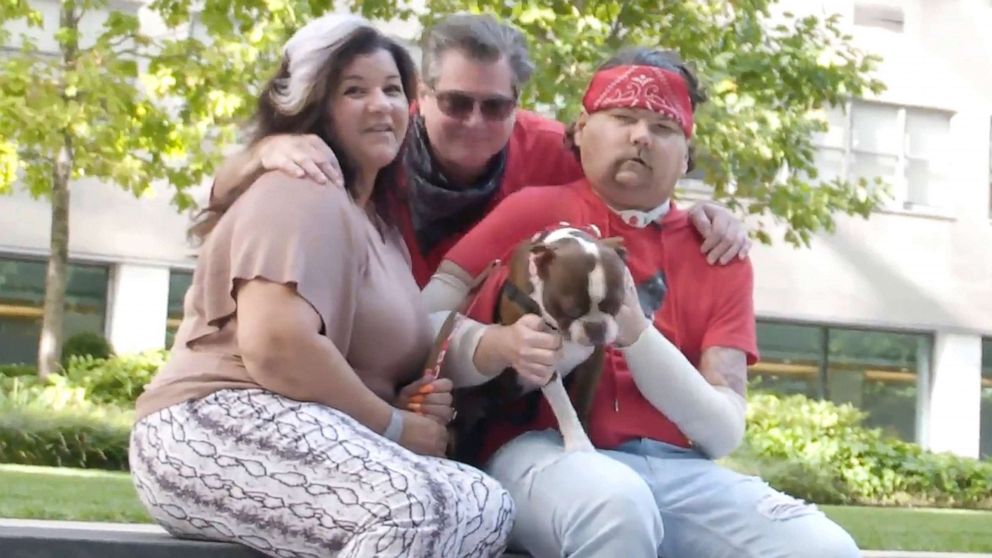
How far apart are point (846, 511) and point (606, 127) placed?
11628mm

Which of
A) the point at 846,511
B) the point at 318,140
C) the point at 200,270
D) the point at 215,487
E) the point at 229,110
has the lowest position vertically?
the point at 846,511

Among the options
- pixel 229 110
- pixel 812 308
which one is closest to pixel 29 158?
pixel 229 110

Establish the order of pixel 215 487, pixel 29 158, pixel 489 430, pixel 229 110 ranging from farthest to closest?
1. pixel 29 158
2. pixel 229 110
3. pixel 489 430
4. pixel 215 487

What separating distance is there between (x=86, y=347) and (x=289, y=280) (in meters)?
18.1

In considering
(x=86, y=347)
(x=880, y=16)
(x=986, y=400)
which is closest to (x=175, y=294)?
(x=86, y=347)

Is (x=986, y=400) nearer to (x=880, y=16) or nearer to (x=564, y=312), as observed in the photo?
(x=880, y=16)

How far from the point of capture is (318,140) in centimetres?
366

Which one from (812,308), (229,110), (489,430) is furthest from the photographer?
(812,308)

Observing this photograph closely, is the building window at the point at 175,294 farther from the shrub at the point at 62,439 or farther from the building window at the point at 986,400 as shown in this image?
the building window at the point at 986,400

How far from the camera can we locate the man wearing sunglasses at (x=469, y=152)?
4215 millimetres

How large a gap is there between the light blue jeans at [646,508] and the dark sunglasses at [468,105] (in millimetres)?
908

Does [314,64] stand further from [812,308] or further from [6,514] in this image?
[812,308]

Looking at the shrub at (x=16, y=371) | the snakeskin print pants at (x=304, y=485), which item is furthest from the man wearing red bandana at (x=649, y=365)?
the shrub at (x=16, y=371)

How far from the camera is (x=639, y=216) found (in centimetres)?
410
